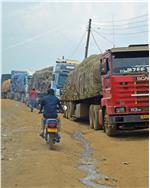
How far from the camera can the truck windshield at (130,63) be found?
52.4 ft

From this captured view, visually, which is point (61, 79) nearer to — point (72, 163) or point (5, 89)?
point (72, 163)

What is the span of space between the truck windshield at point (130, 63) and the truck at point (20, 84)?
Result: 31.1 m

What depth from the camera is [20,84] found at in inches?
1873

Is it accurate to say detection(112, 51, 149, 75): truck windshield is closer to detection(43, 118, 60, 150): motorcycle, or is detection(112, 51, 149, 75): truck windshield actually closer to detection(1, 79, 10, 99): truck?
detection(43, 118, 60, 150): motorcycle

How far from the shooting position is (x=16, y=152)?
37.8 feet

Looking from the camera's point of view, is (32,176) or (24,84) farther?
(24,84)

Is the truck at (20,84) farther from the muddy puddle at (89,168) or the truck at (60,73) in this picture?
the muddy puddle at (89,168)

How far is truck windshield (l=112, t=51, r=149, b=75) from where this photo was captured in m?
16.0

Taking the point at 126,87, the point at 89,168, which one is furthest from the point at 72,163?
the point at 126,87

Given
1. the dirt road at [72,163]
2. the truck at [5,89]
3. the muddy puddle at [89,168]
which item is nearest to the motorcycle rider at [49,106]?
the dirt road at [72,163]

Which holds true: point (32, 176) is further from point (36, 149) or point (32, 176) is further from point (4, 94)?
point (4, 94)

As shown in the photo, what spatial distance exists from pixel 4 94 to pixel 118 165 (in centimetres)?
4545

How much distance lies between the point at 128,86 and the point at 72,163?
18.4 feet

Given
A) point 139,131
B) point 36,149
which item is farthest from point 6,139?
point 139,131
